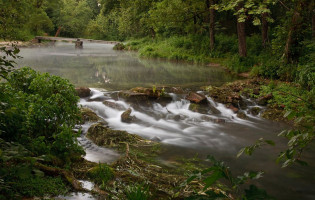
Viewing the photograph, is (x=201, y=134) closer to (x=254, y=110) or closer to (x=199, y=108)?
(x=199, y=108)

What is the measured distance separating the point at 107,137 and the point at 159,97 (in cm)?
418

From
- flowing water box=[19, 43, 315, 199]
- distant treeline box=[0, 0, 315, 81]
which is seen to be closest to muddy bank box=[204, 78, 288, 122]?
flowing water box=[19, 43, 315, 199]

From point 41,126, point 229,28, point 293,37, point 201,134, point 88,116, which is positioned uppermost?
point 229,28

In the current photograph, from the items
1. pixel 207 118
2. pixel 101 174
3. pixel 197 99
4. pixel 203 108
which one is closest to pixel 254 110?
pixel 203 108

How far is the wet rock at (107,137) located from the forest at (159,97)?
0.11ft

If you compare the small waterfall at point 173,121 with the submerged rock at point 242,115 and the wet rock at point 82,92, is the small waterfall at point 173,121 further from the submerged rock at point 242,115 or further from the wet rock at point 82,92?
the wet rock at point 82,92

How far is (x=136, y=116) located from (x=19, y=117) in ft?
17.0

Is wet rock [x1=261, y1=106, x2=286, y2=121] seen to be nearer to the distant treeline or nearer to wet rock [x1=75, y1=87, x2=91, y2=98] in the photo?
the distant treeline

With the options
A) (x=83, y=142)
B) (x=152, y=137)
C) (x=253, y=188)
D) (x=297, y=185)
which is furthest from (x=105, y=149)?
(x=253, y=188)

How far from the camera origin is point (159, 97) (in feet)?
35.5

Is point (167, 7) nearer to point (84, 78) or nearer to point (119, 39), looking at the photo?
point (84, 78)

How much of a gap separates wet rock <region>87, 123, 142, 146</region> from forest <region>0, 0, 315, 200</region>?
0.03 meters

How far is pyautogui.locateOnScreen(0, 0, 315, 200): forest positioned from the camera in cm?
285

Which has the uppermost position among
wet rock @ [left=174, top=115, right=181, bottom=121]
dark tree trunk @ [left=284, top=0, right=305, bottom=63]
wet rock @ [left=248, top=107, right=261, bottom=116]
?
dark tree trunk @ [left=284, top=0, right=305, bottom=63]
